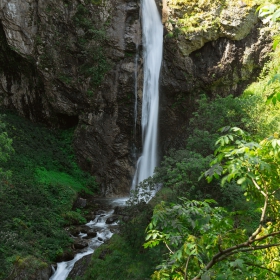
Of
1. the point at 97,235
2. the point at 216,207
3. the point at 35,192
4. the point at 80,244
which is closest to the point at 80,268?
the point at 80,244

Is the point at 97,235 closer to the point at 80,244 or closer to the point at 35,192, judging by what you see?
the point at 80,244

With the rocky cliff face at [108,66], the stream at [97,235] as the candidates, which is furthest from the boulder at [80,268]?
the rocky cliff face at [108,66]

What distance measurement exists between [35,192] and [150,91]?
9370 millimetres

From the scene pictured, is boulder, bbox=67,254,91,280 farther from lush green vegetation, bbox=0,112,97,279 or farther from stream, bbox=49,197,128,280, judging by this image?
lush green vegetation, bbox=0,112,97,279

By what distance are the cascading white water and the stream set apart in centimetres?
343

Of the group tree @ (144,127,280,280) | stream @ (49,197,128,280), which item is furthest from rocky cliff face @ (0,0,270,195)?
tree @ (144,127,280,280)

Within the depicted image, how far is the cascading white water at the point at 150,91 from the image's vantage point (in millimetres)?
18000

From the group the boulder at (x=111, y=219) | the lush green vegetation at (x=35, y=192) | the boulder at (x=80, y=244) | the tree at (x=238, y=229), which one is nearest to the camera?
the tree at (x=238, y=229)

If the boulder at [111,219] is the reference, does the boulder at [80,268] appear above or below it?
below

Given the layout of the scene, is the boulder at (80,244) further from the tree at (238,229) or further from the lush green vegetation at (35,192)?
the tree at (238,229)

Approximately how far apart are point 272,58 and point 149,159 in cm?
904

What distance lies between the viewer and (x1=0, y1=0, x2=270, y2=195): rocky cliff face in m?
16.8

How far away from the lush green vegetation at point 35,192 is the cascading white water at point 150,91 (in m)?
3.71

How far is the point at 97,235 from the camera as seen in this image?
444 inches
